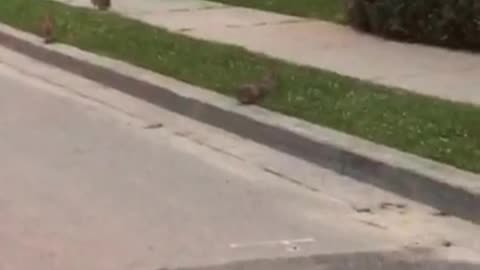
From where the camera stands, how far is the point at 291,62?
35.2 feet

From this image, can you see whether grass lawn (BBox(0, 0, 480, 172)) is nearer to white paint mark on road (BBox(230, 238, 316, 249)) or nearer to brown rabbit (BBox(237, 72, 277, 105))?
brown rabbit (BBox(237, 72, 277, 105))

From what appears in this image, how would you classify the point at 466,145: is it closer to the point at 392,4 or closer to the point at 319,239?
the point at 319,239

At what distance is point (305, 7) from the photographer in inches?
567

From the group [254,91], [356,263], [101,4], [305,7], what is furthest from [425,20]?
[356,263]

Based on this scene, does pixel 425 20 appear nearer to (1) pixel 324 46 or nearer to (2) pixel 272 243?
(1) pixel 324 46

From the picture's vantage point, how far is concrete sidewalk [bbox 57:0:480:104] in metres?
10.0

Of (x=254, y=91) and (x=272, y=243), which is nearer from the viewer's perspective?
(x=272, y=243)

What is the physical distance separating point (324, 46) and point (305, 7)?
271 centimetres

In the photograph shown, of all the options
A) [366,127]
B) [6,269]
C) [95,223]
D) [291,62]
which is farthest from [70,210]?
[291,62]

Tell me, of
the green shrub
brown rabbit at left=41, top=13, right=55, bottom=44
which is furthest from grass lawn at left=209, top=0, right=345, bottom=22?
brown rabbit at left=41, top=13, right=55, bottom=44

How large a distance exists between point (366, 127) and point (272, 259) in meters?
2.23

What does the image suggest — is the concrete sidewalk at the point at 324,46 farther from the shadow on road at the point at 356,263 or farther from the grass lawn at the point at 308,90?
the shadow on road at the point at 356,263

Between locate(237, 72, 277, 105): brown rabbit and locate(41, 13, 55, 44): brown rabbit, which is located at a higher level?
locate(237, 72, 277, 105): brown rabbit

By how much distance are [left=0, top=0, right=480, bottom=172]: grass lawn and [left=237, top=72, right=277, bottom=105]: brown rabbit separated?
0.07 m
